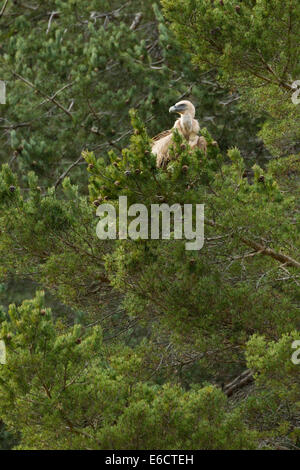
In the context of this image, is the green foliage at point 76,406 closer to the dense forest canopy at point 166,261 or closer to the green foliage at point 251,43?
the dense forest canopy at point 166,261

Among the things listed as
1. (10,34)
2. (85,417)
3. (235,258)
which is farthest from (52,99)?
(85,417)

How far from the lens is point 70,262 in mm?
9336

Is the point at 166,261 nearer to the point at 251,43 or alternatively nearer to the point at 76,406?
the point at 76,406

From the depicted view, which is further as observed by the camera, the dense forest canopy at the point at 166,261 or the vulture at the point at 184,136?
the vulture at the point at 184,136

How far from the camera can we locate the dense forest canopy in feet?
24.7

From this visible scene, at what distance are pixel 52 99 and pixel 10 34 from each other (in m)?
2.39

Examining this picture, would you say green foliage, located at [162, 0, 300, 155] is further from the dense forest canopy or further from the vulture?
the vulture

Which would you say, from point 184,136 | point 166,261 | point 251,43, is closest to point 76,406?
point 166,261

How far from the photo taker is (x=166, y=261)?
855cm

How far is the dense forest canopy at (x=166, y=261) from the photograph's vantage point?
7.54 meters

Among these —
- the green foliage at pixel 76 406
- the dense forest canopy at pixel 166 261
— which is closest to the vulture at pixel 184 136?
the dense forest canopy at pixel 166 261

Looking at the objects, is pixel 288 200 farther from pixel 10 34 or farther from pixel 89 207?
pixel 10 34

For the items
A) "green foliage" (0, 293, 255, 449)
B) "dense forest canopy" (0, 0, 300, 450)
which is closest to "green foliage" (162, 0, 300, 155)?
"dense forest canopy" (0, 0, 300, 450)

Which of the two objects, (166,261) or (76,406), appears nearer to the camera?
(76,406)
